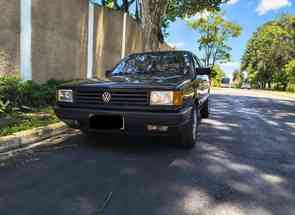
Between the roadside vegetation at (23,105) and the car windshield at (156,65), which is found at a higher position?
the car windshield at (156,65)

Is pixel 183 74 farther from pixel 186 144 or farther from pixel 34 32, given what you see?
pixel 34 32

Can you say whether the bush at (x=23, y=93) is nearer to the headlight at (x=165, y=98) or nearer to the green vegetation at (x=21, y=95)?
the green vegetation at (x=21, y=95)

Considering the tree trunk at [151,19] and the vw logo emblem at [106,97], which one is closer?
the vw logo emblem at [106,97]

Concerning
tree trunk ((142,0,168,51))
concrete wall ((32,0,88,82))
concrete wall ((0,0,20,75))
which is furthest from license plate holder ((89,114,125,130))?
tree trunk ((142,0,168,51))

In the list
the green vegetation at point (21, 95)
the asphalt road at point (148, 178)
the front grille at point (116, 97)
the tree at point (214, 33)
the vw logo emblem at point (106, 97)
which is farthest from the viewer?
the tree at point (214, 33)

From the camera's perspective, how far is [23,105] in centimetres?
627

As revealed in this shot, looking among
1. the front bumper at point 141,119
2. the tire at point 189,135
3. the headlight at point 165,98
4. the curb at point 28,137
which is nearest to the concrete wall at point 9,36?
the curb at point 28,137

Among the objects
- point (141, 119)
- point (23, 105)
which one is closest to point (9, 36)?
point (23, 105)

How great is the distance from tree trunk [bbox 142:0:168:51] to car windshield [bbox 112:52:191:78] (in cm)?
591

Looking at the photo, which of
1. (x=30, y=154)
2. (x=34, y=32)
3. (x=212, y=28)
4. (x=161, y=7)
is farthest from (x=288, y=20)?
(x=30, y=154)

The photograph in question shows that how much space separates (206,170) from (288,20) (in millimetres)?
47241

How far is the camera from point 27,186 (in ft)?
9.11

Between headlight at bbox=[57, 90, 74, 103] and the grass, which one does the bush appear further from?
headlight at bbox=[57, 90, 74, 103]

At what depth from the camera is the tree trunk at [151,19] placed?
1097 cm
